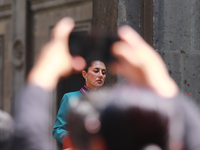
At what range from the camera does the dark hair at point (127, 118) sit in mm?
844

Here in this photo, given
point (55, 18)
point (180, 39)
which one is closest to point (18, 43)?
point (55, 18)

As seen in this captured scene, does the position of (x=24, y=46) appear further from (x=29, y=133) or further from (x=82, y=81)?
(x=29, y=133)

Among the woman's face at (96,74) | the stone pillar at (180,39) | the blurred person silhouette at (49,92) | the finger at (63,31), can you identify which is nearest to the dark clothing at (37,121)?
the blurred person silhouette at (49,92)

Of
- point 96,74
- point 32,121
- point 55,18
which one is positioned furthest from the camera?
point 55,18

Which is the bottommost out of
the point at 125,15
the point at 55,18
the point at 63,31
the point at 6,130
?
the point at 6,130

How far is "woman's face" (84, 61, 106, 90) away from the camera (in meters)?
2.75

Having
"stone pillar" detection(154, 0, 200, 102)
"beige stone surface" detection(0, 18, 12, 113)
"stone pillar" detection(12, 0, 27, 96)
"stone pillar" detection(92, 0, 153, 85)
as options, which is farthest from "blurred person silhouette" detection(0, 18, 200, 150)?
"beige stone surface" detection(0, 18, 12, 113)

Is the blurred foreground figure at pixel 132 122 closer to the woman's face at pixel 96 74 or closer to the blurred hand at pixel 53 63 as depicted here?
the blurred hand at pixel 53 63

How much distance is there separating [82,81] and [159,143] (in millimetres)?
6579

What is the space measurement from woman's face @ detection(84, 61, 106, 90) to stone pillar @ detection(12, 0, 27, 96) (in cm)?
616

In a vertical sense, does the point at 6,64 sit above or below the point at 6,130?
above

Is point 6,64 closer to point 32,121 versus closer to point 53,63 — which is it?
point 53,63

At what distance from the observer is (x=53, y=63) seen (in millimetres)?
1000

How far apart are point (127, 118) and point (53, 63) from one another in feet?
1.05
